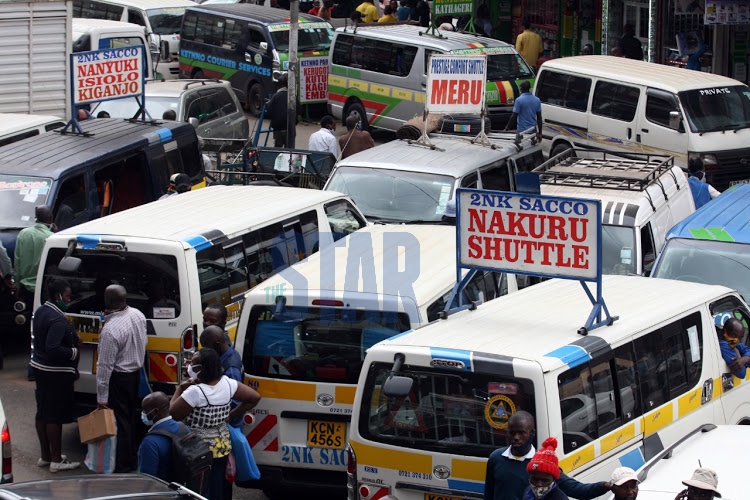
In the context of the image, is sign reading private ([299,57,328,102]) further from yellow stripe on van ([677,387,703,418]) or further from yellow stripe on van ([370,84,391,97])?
yellow stripe on van ([677,387,703,418])

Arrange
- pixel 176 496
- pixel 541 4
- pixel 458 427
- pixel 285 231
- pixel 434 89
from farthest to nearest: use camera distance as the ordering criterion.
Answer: pixel 541 4
pixel 434 89
pixel 285 231
pixel 458 427
pixel 176 496

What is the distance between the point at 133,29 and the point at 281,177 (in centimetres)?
957

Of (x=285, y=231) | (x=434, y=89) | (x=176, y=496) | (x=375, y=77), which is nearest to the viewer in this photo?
→ (x=176, y=496)

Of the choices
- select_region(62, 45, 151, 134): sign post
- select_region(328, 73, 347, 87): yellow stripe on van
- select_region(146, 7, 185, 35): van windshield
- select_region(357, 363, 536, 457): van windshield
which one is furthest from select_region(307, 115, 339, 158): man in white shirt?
select_region(146, 7, 185, 35): van windshield

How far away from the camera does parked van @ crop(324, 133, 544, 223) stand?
1268cm

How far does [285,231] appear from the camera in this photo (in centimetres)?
1043

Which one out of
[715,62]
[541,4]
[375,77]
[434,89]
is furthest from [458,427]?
[541,4]

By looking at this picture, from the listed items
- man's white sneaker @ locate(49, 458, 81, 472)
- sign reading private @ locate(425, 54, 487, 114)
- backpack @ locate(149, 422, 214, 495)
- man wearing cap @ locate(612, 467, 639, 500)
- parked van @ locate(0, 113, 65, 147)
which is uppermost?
sign reading private @ locate(425, 54, 487, 114)

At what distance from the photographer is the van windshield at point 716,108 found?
17453mm

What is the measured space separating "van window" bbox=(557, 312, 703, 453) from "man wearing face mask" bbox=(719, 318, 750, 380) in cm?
31

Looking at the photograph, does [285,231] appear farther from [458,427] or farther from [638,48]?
[638,48]

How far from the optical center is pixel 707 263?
34.5ft

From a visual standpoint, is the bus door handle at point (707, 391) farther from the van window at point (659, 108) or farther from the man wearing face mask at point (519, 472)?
the van window at point (659, 108)

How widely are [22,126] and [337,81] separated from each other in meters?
8.69
